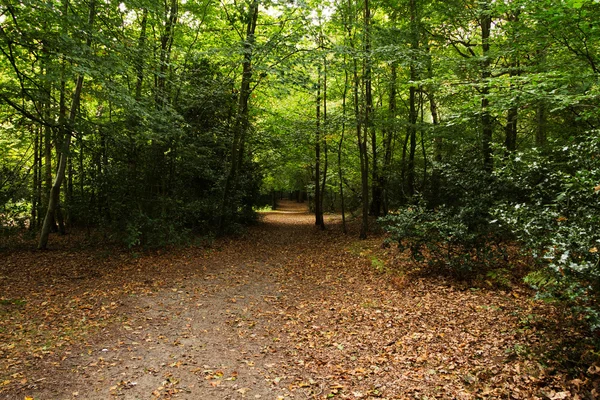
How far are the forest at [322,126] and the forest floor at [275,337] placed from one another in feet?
2.10

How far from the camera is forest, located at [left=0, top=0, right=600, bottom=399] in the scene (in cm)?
595

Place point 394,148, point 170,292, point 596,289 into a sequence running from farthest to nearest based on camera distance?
point 394,148, point 170,292, point 596,289

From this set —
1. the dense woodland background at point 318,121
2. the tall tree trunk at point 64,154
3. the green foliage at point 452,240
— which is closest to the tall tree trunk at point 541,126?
the dense woodland background at point 318,121

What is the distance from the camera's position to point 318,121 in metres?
16.7

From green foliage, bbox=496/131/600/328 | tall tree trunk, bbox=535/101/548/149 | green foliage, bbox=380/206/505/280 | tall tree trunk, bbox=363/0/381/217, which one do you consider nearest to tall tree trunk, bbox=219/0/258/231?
tall tree trunk, bbox=363/0/381/217

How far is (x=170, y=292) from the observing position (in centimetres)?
809

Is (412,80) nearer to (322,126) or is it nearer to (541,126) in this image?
(541,126)

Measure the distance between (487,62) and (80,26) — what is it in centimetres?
1045

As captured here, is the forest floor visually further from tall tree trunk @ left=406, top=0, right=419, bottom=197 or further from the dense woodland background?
tall tree trunk @ left=406, top=0, right=419, bottom=197

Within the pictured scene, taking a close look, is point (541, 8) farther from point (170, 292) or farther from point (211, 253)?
point (211, 253)

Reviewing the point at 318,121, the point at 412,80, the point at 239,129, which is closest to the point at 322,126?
the point at 318,121

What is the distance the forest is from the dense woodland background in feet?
0.21

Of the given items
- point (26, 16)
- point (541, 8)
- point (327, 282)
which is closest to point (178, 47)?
point (26, 16)

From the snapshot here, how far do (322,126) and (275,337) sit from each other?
11.0 metres
